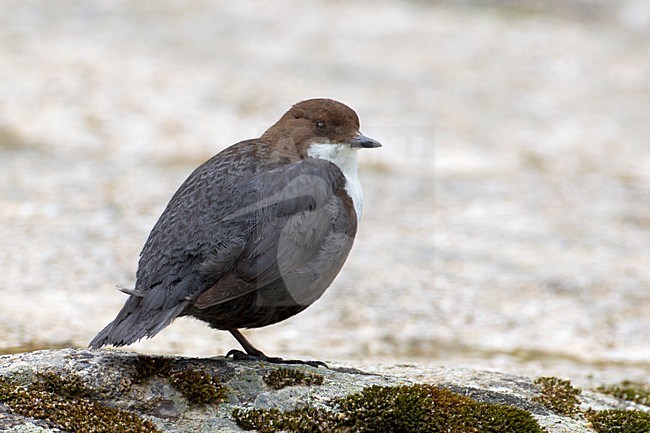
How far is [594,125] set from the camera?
19.2 meters

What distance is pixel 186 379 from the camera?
16.7ft

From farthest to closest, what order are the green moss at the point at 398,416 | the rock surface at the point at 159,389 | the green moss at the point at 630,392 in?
the green moss at the point at 630,392, the green moss at the point at 398,416, the rock surface at the point at 159,389

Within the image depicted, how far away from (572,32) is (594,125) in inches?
248

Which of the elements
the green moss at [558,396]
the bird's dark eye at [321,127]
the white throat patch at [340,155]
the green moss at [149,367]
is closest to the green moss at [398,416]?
the green moss at [149,367]

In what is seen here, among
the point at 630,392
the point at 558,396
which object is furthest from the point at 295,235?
the point at 630,392

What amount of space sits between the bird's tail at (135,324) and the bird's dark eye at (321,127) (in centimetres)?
194

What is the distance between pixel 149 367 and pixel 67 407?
0.54 meters

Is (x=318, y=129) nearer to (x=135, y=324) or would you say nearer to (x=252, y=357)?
(x=252, y=357)

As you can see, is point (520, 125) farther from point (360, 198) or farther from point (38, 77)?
point (360, 198)

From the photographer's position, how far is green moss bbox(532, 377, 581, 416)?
5.93 m

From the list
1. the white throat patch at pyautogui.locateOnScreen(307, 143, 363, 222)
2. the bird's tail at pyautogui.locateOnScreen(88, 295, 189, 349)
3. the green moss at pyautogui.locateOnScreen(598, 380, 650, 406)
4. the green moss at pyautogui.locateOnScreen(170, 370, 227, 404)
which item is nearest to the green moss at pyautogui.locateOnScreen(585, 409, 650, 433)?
the green moss at pyautogui.locateOnScreen(598, 380, 650, 406)

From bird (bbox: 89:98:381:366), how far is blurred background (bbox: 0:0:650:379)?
3.91 metres

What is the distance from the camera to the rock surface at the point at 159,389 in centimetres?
481

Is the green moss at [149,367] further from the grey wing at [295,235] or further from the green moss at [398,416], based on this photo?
the green moss at [398,416]
